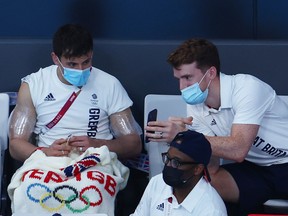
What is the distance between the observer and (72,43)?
4.62 metres

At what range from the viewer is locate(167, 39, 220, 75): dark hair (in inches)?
172

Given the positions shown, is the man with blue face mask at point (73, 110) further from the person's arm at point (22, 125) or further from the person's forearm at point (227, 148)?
the person's forearm at point (227, 148)

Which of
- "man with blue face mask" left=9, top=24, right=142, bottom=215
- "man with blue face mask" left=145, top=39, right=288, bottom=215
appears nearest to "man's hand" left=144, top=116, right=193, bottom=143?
"man with blue face mask" left=145, top=39, right=288, bottom=215

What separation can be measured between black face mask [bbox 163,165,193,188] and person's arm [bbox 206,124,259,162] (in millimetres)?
569

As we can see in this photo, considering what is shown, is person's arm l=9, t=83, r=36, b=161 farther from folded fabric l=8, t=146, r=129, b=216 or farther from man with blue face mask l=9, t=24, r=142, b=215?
folded fabric l=8, t=146, r=129, b=216

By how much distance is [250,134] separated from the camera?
4336 millimetres

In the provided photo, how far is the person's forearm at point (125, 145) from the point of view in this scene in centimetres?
468

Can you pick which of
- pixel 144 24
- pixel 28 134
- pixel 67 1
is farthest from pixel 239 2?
pixel 28 134

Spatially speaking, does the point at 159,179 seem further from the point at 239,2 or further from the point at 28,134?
the point at 239,2

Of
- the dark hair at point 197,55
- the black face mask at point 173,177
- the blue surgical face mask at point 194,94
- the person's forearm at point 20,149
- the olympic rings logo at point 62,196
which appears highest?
the dark hair at point 197,55

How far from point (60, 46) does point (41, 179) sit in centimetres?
77

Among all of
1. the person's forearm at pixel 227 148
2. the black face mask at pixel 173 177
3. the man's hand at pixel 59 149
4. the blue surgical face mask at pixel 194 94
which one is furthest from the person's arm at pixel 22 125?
the black face mask at pixel 173 177

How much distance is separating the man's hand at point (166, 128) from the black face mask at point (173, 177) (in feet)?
1.71

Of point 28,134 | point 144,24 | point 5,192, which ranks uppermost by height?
point 144,24
